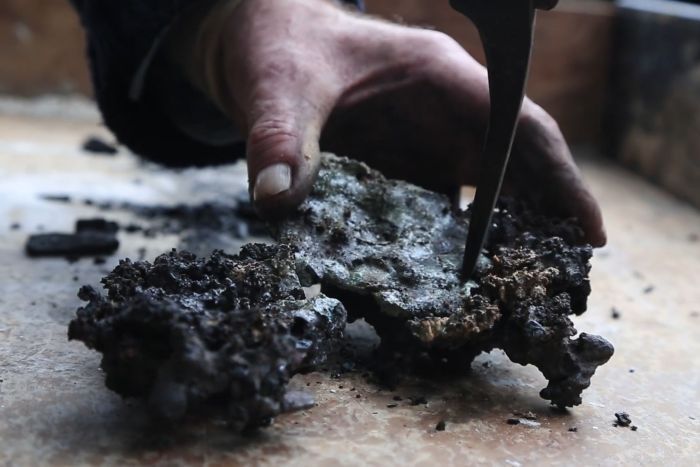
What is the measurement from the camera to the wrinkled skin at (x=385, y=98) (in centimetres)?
160

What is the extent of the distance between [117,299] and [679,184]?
2659 millimetres

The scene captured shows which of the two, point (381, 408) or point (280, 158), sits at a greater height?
point (280, 158)

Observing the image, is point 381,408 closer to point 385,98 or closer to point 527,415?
point 527,415

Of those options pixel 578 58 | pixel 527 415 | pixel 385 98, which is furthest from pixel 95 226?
pixel 578 58

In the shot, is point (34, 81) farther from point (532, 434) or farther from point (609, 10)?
point (532, 434)

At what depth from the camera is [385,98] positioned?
178cm

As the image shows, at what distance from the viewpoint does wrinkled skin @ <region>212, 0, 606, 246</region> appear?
1.60m

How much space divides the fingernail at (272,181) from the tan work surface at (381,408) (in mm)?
321

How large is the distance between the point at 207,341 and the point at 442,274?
0.49m

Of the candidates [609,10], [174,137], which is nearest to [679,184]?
[609,10]

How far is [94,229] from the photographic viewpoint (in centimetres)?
209

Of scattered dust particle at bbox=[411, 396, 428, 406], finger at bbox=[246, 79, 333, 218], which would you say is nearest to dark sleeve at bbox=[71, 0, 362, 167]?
finger at bbox=[246, 79, 333, 218]

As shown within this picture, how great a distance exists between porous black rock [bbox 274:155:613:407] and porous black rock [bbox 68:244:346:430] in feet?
0.49

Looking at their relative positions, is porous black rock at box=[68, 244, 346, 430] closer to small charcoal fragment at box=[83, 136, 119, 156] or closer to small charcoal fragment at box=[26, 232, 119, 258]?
small charcoal fragment at box=[26, 232, 119, 258]
